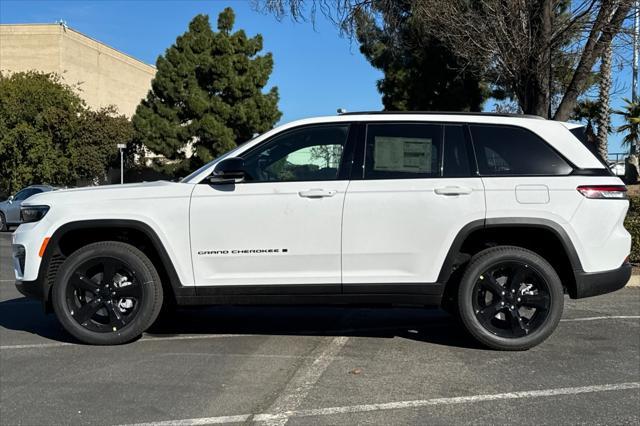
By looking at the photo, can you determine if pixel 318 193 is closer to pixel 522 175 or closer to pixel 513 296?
pixel 522 175

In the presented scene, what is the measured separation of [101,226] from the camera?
5.16 meters

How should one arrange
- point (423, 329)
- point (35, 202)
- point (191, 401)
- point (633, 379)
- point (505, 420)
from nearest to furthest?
point (505, 420) < point (191, 401) < point (633, 379) < point (35, 202) < point (423, 329)

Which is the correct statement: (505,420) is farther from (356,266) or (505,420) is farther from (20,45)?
(20,45)

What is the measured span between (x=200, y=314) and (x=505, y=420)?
153 inches

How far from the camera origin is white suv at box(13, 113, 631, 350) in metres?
4.97

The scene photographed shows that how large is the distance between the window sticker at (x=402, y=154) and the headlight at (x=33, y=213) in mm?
2894

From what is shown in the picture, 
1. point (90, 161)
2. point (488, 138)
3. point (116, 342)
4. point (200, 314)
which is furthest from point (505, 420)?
point (90, 161)

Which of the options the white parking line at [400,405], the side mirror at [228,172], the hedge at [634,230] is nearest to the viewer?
the white parking line at [400,405]

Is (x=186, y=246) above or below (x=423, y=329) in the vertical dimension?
above

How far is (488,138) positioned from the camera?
5.20 metres

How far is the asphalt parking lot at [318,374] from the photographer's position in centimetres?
387

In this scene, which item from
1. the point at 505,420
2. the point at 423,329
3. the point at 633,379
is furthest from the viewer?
the point at 423,329

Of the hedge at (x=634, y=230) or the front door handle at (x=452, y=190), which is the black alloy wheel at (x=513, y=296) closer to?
the front door handle at (x=452, y=190)

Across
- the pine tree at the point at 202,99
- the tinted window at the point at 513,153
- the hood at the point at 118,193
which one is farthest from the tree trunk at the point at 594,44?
the pine tree at the point at 202,99
